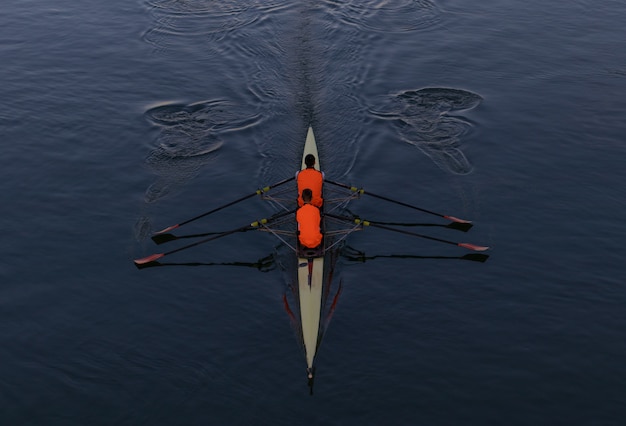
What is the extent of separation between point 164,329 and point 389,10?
3344 centimetres

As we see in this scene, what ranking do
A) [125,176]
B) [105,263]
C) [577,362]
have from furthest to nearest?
[125,176] → [105,263] → [577,362]

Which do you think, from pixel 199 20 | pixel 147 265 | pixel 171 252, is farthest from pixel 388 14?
pixel 147 265

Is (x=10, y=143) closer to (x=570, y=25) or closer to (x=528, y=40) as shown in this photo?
(x=528, y=40)

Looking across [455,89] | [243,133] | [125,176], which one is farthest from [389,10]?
[125,176]

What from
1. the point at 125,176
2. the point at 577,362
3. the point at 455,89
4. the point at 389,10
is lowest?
the point at 577,362

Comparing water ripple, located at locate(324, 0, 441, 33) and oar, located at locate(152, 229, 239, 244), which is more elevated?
water ripple, located at locate(324, 0, 441, 33)

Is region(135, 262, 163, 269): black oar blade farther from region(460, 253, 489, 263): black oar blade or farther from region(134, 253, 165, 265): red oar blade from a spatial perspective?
region(460, 253, 489, 263): black oar blade

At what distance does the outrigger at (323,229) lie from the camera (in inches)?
812

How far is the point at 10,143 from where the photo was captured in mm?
32438

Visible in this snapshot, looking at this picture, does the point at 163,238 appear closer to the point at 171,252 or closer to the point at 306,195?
the point at 171,252

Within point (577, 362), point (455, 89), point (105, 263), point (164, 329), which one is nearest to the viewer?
point (577, 362)

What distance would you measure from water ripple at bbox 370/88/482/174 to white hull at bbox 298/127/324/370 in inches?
410

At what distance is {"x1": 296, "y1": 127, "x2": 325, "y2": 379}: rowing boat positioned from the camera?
19.8 m

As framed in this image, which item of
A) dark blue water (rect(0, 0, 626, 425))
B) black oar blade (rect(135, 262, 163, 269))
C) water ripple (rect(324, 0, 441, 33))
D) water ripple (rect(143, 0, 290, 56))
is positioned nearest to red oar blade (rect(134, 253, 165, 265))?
black oar blade (rect(135, 262, 163, 269))
